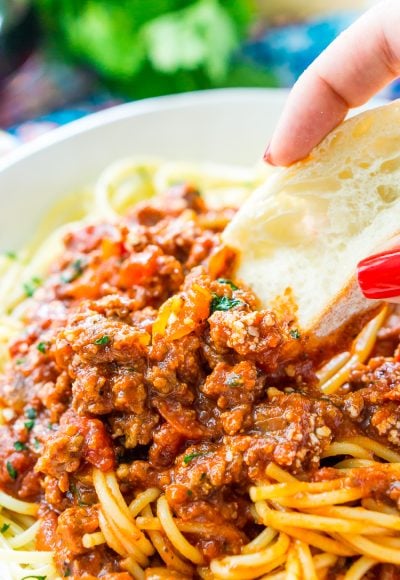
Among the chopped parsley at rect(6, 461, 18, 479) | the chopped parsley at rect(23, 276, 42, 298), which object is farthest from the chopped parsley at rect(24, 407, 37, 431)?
the chopped parsley at rect(23, 276, 42, 298)

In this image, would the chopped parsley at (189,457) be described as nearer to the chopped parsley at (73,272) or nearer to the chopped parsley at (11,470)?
the chopped parsley at (11,470)

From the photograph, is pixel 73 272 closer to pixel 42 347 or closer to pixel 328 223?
pixel 42 347

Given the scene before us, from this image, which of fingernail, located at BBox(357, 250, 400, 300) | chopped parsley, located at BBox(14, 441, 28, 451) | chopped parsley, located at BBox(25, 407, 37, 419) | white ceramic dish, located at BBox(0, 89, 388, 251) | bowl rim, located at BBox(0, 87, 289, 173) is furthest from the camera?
bowl rim, located at BBox(0, 87, 289, 173)

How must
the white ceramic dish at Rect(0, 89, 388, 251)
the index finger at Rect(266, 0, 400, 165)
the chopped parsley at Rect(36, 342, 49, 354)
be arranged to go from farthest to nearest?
1. the white ceramic dish at Rect(0, 89, 388, 251)
2. the chopped parsley at Rect(36, 342, 49, 354)
3. the index finger at Rect(266, 0, 400, 165)

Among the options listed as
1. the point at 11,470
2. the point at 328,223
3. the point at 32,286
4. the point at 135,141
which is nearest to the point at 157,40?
the point at 135,141

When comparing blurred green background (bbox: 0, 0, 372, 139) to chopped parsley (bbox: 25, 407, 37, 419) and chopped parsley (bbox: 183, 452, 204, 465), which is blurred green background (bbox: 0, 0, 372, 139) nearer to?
chopped parsley (bbox: 25, 407, 37, 419)
